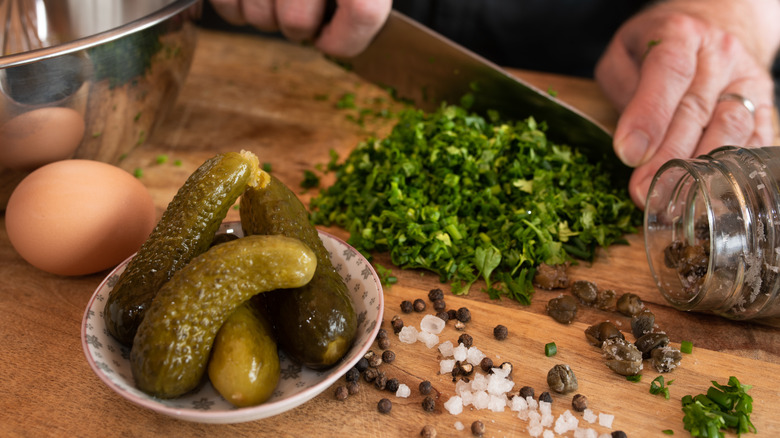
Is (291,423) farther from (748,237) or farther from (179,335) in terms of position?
(748,237)

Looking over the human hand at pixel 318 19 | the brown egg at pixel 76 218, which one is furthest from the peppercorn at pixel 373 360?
the human hand at pixel 318 19

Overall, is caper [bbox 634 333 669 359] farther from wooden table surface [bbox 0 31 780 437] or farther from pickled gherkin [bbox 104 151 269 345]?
pickled gherkin [bbox 104 151 269 345]

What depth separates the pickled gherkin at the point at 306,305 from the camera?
1.35m

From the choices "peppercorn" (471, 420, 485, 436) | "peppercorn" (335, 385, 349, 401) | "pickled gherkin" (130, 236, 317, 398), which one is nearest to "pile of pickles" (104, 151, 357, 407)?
"pickled gherkin" (130, 236, 317, 398)

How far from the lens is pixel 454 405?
4.76 feet

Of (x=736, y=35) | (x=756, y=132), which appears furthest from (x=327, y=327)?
(x=736, y=35)

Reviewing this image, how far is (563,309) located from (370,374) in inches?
24.2

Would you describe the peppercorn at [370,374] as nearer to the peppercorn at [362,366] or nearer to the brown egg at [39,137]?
the peppercorn at [362,366]

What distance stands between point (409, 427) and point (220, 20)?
3.04 m

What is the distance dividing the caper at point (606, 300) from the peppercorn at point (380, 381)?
73 centimetres

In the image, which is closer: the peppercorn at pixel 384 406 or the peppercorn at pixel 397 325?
the peppercorn at pixel 384 406

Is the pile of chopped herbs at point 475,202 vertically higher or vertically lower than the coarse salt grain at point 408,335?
higher

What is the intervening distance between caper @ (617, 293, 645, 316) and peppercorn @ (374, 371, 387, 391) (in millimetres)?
771

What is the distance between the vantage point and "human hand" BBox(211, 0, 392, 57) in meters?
2.40
